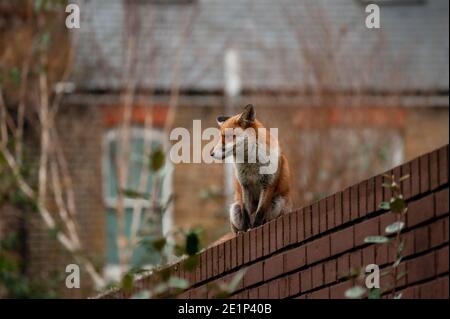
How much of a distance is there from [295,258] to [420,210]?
48.6 inches

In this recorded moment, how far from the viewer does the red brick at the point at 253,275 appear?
6.61 m

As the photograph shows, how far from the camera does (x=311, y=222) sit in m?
6.12

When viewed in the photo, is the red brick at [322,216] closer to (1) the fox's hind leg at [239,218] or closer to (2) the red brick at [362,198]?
(2) the red brick at [362,198]

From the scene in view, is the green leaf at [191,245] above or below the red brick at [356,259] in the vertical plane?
below

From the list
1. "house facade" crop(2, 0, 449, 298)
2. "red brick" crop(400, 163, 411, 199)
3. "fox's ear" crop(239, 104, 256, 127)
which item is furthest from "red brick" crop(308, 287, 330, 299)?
"house facade" crop(2, 0, 449, 298)

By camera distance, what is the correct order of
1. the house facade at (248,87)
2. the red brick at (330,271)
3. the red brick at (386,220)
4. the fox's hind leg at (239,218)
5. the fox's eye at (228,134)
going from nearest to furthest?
the red brick at (386,220) → the red brick at (330,271) → the fox's hind leg at (239,218) → the fox's eye at (228,134) → the house facade at (248,87)

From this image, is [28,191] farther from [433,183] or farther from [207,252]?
[433,183]

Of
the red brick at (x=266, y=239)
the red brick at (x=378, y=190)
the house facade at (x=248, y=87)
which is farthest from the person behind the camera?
the house facade at (x=248, y=87)

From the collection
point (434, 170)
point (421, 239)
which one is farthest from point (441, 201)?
point (421, 239)

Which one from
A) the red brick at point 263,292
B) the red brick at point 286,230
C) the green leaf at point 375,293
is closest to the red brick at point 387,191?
the green leaf at point 375,293

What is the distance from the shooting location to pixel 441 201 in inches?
192

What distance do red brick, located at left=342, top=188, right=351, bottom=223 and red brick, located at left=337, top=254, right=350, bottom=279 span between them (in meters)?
0.17

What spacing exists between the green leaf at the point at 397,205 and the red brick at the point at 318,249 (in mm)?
963

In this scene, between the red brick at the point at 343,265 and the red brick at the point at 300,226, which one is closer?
the red brick at the point at 343,265
